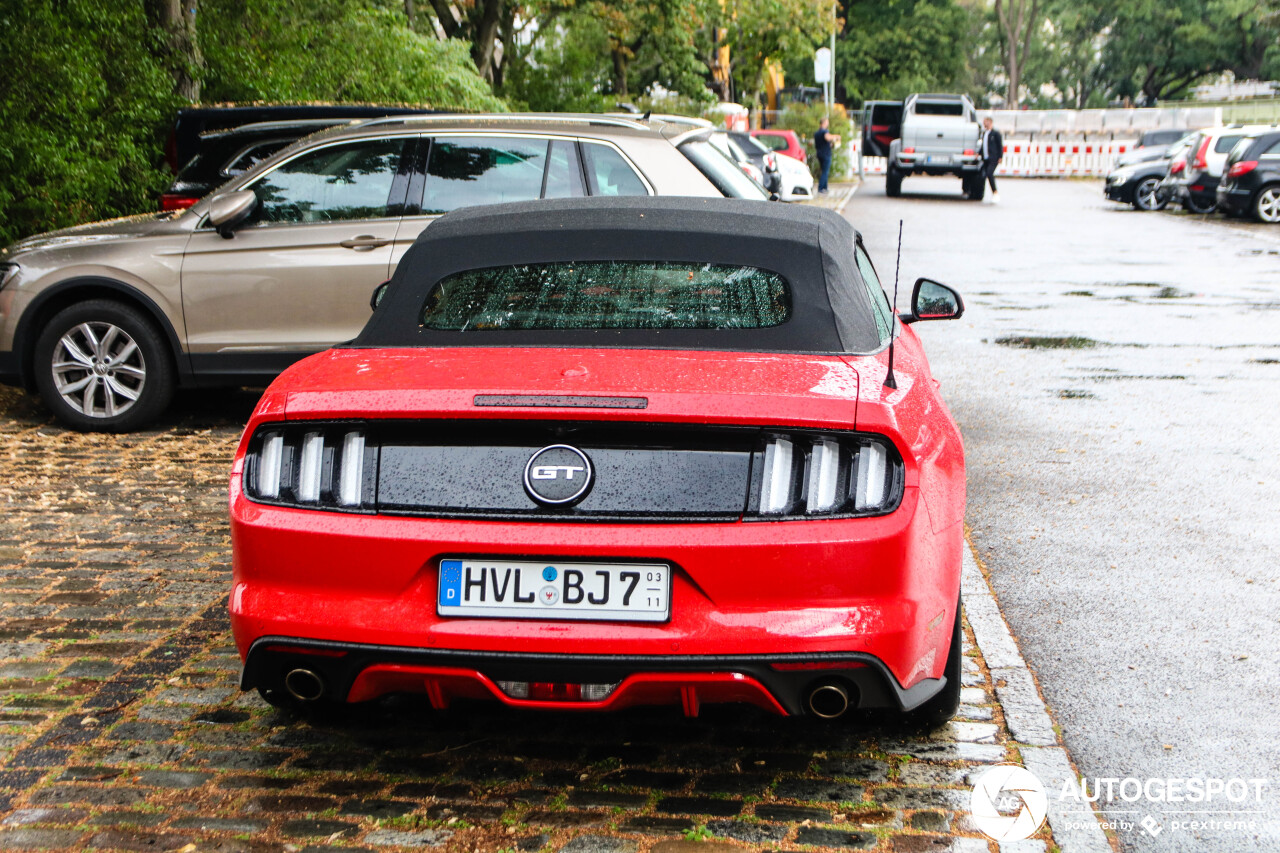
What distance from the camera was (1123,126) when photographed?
196 ft

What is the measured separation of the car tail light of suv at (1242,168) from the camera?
1021 inches

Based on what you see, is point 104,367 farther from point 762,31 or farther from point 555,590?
point 762,31

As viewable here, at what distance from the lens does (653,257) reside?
4.06 meters

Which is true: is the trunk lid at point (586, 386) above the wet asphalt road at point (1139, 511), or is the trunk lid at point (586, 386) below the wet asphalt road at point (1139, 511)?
above

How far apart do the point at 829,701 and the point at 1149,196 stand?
3075 centimetres

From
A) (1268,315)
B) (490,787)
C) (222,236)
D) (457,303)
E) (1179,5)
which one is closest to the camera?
(490,787)

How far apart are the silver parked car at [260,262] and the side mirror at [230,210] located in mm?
13

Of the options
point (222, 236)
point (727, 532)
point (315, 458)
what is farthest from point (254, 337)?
point (727, 532)

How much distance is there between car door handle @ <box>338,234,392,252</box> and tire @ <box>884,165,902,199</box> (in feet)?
94.5

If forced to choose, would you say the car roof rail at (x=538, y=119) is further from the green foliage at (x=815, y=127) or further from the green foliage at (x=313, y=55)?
the green foliage at (x=815, y=127)

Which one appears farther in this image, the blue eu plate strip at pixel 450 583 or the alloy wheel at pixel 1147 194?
the alloy wheel at pixel 1147 194

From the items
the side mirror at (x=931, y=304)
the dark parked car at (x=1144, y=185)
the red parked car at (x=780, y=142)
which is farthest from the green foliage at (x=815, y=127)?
the side mirror at (x=931, y=304)

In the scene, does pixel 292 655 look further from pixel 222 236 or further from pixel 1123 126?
pixel 1123 126

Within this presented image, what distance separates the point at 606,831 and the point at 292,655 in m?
0.89
